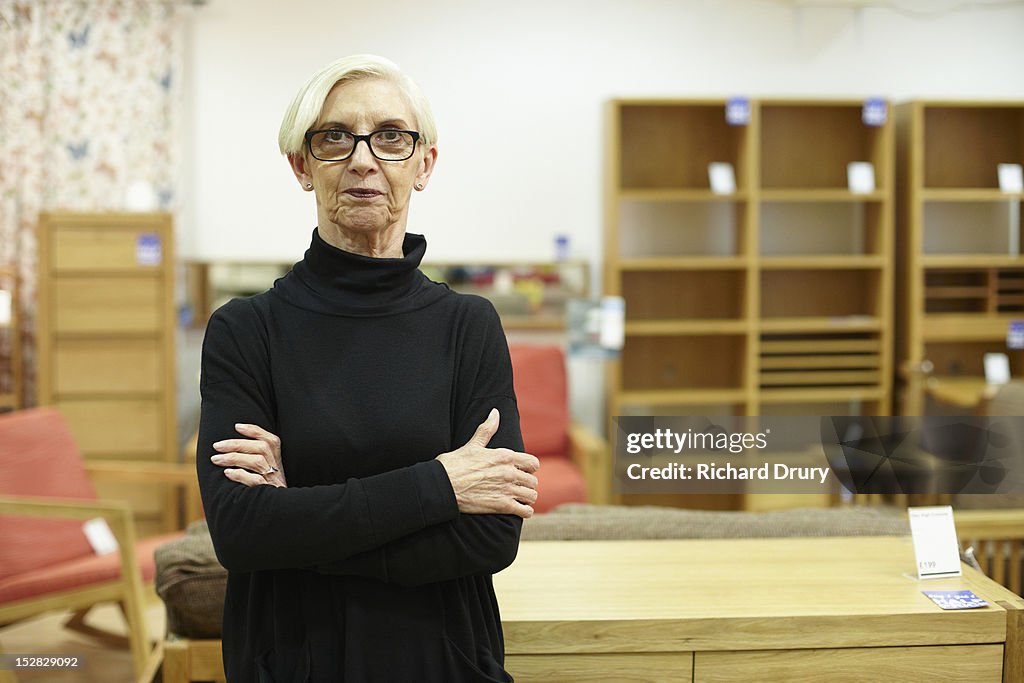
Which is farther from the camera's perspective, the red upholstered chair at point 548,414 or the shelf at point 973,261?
the shelf at point 973,261

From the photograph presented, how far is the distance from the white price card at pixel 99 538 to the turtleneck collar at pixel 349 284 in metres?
2.24

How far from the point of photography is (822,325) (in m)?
4.74

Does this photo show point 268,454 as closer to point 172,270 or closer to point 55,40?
point 172,270

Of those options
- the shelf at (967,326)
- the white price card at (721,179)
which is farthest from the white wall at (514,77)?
the shelf at (967,326)

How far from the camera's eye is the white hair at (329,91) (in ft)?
4.31

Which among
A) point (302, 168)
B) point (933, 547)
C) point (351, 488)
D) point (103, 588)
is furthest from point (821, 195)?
point (351, 488)

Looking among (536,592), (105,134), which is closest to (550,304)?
(105,134)

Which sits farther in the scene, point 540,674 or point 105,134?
point 105,134

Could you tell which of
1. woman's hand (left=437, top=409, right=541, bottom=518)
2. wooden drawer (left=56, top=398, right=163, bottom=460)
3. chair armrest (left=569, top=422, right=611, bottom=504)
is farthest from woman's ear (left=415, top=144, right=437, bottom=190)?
wooden drawer (left=56, top=398, right=163, bottom=460)

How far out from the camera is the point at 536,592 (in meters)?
1.72

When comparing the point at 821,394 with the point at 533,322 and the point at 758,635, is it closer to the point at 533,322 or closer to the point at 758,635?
the point at 533,322

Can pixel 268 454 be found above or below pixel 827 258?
below

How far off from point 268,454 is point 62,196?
376cm

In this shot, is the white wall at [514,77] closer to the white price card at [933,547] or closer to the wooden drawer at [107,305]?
the wooden drawer at [107,305]
